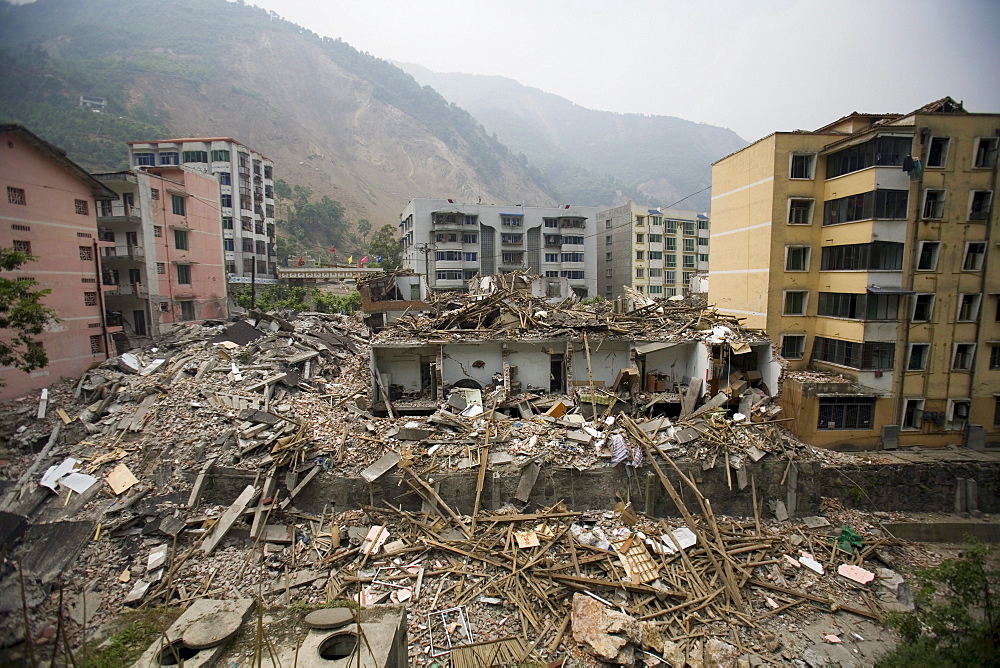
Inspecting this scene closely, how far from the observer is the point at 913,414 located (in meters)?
18.8

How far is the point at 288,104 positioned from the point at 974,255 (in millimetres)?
131389

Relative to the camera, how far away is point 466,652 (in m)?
9.59

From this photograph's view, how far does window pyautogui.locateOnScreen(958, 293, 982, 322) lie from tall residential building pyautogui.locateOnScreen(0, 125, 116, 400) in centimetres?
3271

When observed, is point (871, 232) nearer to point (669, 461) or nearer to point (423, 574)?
point (669, 461)

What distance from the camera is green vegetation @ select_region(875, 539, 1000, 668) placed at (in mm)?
6645

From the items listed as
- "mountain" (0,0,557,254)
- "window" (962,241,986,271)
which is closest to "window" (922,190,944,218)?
"window" (962,241,986,271)

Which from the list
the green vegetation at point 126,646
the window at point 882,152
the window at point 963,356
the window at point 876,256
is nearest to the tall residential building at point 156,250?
the green vegetation at point 126,646

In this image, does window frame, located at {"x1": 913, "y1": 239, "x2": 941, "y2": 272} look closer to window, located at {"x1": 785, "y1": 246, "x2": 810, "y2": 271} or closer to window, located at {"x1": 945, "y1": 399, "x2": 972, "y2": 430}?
window, located at {"x1": 785, "y1": 246, "x2": 810, "y2": 271}

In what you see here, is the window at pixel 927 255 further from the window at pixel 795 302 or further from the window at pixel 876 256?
the window at pixel 795 302

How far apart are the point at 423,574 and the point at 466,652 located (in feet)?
7.61

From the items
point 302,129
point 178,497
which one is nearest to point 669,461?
point 178,497

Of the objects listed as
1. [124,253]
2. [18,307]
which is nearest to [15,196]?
[18,307]

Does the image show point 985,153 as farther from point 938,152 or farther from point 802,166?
point 802,166

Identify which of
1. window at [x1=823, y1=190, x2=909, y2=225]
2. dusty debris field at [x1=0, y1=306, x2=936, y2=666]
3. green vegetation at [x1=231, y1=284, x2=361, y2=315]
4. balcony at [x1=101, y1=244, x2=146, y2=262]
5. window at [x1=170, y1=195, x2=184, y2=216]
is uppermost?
window at [x1=170, y1=195, x2=184, y2=216]
